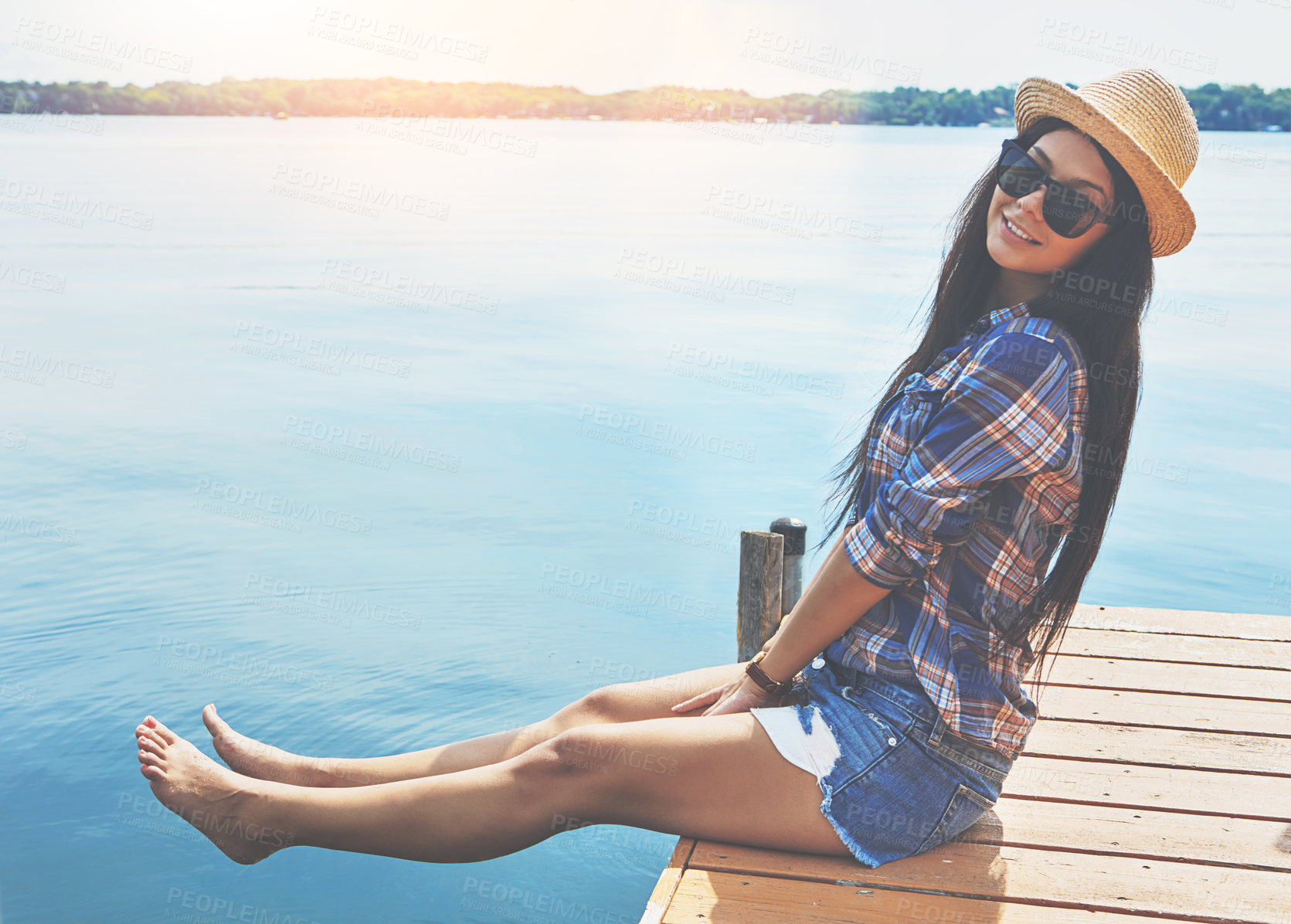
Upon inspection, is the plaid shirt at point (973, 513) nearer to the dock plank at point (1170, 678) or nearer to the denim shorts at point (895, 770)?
the denim shorts at point (895, 770)

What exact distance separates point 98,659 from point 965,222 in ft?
20.1

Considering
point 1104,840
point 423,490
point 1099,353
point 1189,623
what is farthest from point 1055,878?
point 423,490

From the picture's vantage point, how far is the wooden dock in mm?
2180

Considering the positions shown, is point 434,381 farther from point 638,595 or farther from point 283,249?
point 283,249

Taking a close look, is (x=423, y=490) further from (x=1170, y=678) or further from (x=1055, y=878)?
(x=1055, y=878)

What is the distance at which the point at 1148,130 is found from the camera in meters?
2.14

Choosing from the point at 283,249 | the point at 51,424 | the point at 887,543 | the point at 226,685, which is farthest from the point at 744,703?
the point at 283,249

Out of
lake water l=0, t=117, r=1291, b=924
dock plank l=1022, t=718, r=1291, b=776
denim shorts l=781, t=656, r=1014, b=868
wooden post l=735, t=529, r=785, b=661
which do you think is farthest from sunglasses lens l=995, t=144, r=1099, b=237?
lake water l=0, t=117, r=1291, b=924

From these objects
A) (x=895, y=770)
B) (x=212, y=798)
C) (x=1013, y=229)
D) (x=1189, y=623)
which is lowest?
(x=1189, y=623)

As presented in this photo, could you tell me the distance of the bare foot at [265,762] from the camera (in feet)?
8.99

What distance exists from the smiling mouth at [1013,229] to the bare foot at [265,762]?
1.96 meters

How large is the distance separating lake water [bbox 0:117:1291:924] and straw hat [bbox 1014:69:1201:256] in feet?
12.4

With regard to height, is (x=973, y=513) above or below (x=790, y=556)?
above

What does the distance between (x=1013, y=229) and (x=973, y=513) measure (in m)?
0.58
